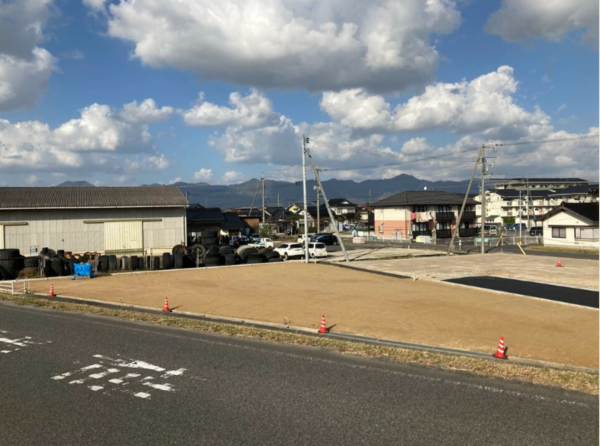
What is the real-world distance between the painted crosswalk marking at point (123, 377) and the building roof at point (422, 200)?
63.2 meters

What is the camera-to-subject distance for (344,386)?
7.80 meters

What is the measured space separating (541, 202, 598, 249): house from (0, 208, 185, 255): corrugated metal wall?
39830mm

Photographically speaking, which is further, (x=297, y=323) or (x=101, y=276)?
(x=101, y=276)

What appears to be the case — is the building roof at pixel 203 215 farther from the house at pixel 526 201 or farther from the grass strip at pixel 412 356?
the house at pixel 526 201

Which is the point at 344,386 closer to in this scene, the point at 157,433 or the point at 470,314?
the point at 157,433

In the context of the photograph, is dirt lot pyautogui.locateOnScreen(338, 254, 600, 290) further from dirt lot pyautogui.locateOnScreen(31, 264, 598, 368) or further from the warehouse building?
the warehouse building

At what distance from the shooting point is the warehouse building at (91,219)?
32906 millimetres

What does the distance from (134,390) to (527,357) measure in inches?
314

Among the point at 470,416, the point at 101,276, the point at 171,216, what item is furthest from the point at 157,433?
the point at 171,216

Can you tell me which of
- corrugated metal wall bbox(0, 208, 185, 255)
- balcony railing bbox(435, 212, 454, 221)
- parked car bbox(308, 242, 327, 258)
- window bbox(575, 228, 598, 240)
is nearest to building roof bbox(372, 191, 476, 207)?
balcony railing bbox(435, 212, 454, 221)

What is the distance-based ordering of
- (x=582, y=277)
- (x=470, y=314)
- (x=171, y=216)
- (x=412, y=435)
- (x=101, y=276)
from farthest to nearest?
(x=171, y=216) < (x=101, y=276) < (x=582, y=277) < (x=470, y=314) < (x=412, y=435)

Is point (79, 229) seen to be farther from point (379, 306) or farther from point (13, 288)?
point (379, 306)

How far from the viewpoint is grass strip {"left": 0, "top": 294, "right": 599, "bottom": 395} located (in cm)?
804

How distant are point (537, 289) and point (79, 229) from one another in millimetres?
30324
